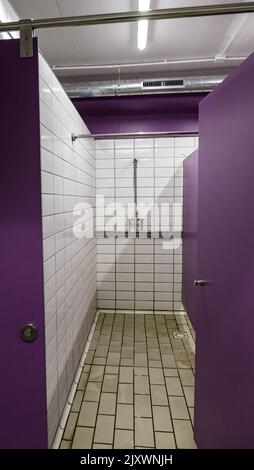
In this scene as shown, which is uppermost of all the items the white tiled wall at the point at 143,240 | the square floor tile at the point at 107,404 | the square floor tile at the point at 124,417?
the white tiled wall at the point at 143,240

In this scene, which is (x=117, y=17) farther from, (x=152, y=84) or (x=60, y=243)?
(x=152, y=84)

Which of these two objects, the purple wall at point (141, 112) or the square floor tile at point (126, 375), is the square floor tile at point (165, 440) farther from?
the purple wall at point (141, 112)

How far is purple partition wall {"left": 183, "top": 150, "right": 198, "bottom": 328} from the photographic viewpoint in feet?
8.50

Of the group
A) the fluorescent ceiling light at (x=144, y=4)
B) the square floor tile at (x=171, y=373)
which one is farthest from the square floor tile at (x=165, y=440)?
the fluorescent ceiling light at (x=144, y=4)

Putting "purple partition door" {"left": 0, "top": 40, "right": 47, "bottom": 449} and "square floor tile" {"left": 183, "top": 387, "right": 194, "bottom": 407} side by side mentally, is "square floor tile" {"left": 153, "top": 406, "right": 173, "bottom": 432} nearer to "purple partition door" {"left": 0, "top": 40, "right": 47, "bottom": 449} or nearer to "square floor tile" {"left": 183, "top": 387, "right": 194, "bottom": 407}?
"square floor tile" {"left": 183, "top": 387, "right": 194, "bottom": 407}

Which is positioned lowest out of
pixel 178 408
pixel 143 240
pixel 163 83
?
pixel 178 408

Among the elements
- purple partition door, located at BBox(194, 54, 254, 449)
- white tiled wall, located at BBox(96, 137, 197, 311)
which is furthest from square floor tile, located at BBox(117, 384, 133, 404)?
white tiled wall, located at BBox(96, 137, 197, 311)

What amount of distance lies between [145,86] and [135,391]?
2754 mm

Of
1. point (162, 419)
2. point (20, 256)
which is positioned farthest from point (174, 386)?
point (20, 256)

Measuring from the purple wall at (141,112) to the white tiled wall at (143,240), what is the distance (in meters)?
0.16

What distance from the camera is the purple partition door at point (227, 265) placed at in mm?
995

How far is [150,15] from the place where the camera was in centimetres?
108

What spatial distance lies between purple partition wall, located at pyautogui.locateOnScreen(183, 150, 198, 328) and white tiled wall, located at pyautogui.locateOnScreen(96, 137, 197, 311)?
19cm

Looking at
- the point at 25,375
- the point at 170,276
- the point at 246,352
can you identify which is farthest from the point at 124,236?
the point at 246,352
